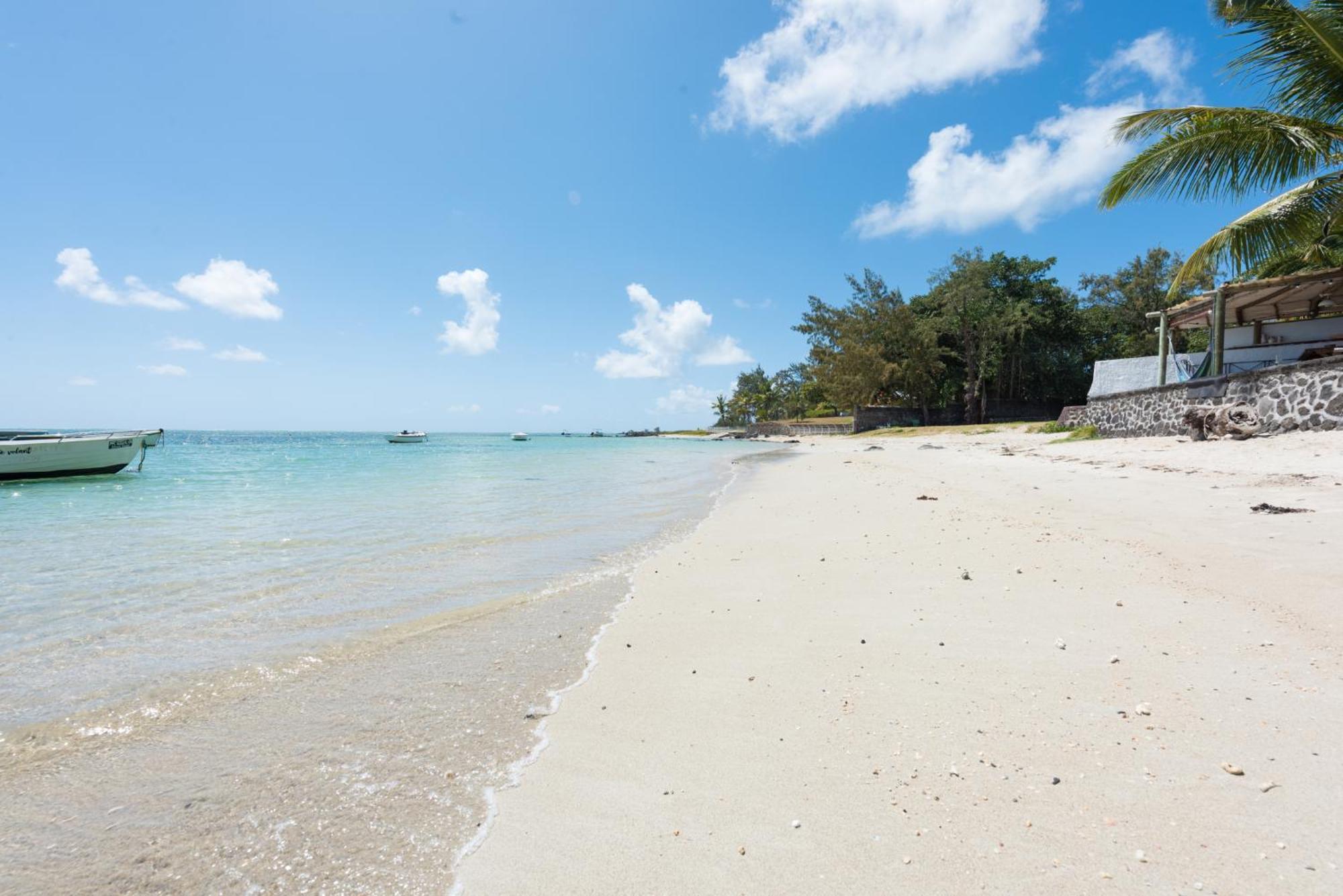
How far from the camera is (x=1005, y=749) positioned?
8.00ft

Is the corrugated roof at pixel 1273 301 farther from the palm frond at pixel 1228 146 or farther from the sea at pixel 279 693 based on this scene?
the sea at pixel 279 693

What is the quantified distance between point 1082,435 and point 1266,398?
7.89m

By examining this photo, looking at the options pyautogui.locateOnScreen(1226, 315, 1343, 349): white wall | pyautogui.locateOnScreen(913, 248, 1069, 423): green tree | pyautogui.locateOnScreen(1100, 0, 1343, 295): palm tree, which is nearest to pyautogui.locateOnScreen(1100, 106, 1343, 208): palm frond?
pyautogui.locateOnScreen(1100, 0, 1343, 295): palm tree

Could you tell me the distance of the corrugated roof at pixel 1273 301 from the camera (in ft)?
48.2

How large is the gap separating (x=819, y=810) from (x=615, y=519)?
29.1ft

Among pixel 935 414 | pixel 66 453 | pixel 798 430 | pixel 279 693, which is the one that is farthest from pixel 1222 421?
pixel 798 430

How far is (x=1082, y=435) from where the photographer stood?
20125 millimetres

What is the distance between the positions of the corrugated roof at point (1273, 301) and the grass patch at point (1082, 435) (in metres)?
4.15

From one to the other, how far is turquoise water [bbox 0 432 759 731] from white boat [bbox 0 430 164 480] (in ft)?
17.0

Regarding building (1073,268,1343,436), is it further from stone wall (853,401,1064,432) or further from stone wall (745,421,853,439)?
stone wall (745,421,853,439)

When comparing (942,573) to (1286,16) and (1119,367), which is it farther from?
(1119,367)

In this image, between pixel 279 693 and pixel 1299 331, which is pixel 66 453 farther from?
pixel 1299 331

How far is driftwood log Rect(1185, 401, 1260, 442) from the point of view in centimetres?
1248

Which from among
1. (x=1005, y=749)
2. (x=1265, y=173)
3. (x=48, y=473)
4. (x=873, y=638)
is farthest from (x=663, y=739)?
(x=48, y=473)
